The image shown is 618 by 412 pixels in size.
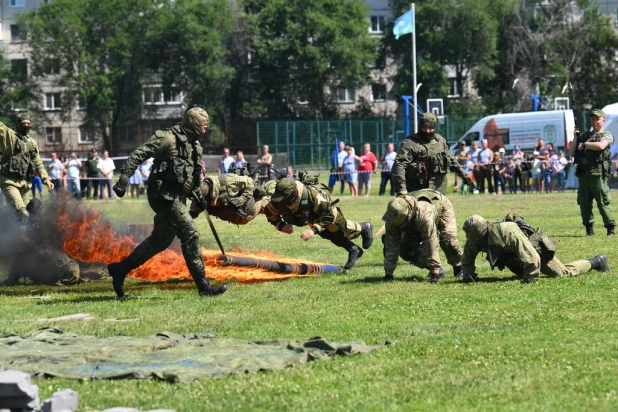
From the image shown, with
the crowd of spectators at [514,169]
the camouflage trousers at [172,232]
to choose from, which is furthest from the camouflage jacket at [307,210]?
the crowd of spectators at [514,169]

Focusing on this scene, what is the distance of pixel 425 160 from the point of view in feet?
46.4

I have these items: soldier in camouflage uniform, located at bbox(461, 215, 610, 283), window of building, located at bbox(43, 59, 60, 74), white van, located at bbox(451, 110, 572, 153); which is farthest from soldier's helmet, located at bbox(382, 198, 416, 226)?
window of building, located at bbox(43, 59, 60, 74)

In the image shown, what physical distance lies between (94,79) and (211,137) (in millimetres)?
10113

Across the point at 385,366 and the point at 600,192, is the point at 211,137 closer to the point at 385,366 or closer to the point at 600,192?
the point at 600,192

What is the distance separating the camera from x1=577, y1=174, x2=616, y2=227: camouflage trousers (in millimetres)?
17859

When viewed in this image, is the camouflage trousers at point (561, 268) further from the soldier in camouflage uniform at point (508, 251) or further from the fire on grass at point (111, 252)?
the fire on grass at point (111, 252)

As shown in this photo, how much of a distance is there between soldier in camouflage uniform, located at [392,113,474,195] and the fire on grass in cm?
179

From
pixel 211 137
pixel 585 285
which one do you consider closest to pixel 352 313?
pixel 585 285

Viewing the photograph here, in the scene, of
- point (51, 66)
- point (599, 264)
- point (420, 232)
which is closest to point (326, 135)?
point (51, 66)

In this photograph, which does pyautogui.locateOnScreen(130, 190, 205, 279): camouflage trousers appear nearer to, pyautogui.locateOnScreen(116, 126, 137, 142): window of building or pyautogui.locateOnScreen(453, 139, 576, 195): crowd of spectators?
pyautogui.locateOnScreen(453, 139, 576, 195): crowd of spectators

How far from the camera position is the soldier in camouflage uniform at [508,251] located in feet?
39.3

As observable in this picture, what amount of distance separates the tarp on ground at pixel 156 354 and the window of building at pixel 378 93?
246ft

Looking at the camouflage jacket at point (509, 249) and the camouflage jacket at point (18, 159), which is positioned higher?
the camouflage jacket at point (18, 159)

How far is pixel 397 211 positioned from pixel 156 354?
479 centimetres
